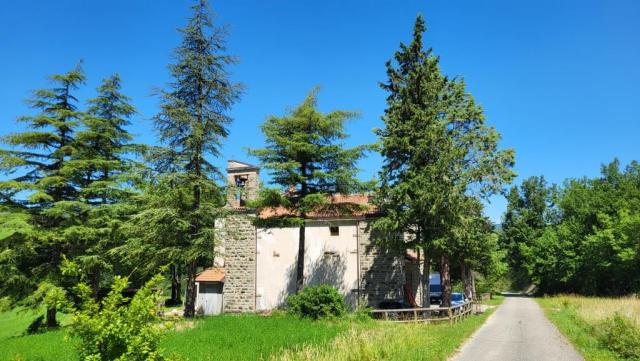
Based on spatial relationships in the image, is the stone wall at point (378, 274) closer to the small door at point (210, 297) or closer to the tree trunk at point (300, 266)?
the tree trunk at point (300, 266)

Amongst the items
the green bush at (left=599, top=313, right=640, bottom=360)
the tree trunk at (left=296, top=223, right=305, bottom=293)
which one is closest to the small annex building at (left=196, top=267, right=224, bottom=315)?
the tree trunk at (left=296, top=223, right=305, bottom=293)

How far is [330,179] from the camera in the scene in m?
22.8

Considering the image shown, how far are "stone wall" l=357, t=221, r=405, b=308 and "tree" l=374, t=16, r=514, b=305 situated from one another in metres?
2.04

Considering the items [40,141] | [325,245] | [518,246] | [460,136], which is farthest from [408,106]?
[518,246]

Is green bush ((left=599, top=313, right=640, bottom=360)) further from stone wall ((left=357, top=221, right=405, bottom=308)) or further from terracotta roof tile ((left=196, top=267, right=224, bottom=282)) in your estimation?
terracotta roof tile ((left=196, top=267, right=224, bottom=282))

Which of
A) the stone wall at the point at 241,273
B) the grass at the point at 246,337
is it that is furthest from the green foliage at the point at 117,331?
the stone wall at the point at 241,273

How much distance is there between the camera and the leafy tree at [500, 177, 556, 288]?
64250 millimetres

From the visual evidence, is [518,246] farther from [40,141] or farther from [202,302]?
[40,141]

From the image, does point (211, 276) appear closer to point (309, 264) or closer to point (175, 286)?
point (309, 264)

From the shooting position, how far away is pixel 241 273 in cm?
2722

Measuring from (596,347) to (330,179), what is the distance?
1372 cm

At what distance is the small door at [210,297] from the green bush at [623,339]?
21515 millimetres

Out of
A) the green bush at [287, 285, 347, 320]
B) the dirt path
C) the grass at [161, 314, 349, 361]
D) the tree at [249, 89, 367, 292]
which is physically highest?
the tree at [249, 89, 367, 292]

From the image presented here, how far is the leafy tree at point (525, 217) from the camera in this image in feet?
211
